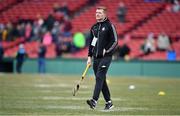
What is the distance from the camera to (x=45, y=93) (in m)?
18.8

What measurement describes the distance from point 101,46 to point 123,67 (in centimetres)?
2071

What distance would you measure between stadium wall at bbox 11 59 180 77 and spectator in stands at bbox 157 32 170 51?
1.72 m

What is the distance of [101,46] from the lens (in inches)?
528

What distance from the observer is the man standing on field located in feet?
43.7

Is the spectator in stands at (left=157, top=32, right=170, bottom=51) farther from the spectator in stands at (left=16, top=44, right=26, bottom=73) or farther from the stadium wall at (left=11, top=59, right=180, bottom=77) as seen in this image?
the spectator in stands at (left=16, top=44, right=26, bottom=73)

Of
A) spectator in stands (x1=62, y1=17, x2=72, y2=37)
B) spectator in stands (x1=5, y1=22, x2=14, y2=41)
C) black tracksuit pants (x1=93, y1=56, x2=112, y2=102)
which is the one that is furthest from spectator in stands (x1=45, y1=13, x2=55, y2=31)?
black tracksuit pants (x1=93, y1=56, x2=112, y2=102)

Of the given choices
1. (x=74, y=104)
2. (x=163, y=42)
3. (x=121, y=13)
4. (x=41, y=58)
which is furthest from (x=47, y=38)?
(x=74, y=104)

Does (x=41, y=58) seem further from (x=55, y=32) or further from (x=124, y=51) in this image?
(x=124, y=51)

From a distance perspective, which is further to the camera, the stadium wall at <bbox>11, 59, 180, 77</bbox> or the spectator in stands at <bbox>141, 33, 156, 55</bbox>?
the spectator in stands at <bbox>141, 33, 156, 55</bbox>

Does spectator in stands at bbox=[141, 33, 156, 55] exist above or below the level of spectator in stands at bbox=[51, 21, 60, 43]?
below

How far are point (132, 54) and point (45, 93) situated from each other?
55.2ft

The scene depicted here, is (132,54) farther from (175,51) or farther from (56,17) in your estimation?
(56,17)

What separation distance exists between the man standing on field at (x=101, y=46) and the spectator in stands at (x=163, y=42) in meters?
21.5

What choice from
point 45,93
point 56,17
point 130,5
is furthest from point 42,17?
point 45,93
